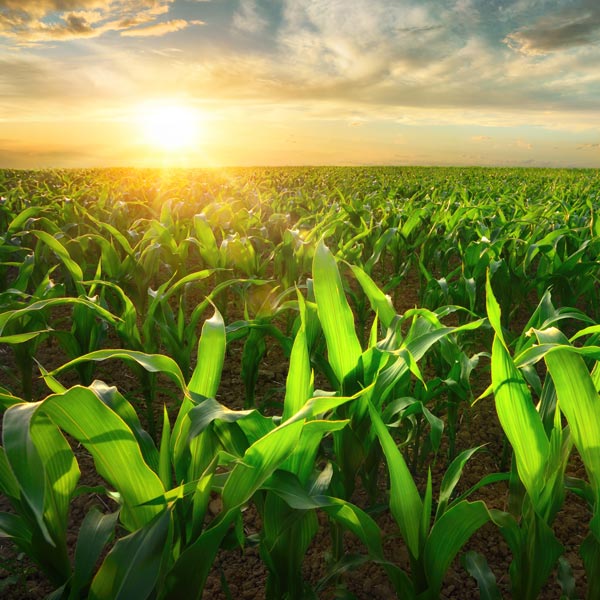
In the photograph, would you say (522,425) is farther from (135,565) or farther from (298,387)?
(135,565)

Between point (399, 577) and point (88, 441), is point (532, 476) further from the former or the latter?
point (88, 441)

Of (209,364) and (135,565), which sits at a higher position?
(209,364)

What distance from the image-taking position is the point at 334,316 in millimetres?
1230

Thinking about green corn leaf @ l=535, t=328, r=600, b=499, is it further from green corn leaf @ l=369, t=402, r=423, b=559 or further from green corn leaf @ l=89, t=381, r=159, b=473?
green corn leaf @ l=89, t=381, r=159, b=473

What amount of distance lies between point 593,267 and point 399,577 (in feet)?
8.09

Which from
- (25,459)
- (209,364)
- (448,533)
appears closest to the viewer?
(25,459)

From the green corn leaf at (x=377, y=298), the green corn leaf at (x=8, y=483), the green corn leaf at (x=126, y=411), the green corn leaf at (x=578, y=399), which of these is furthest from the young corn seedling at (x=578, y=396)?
the green corn leaf at (x=8, y=483)

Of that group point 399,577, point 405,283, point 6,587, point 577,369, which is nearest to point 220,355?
point 399,577

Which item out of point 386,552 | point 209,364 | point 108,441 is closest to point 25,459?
point 108,441

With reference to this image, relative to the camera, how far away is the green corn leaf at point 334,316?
1.23 metres

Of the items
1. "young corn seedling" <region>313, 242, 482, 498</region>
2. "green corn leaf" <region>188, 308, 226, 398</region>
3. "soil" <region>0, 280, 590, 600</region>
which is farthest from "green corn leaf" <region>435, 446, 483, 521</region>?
"green corn leaf" <region>188, 308, 226, 398</region>

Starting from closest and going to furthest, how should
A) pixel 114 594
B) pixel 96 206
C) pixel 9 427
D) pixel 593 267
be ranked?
pixel 9 427
pixel 114 594
pixel 593 267
pixel 96 206

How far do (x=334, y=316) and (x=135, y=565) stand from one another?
67cm

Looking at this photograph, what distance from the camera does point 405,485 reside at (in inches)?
39.6
